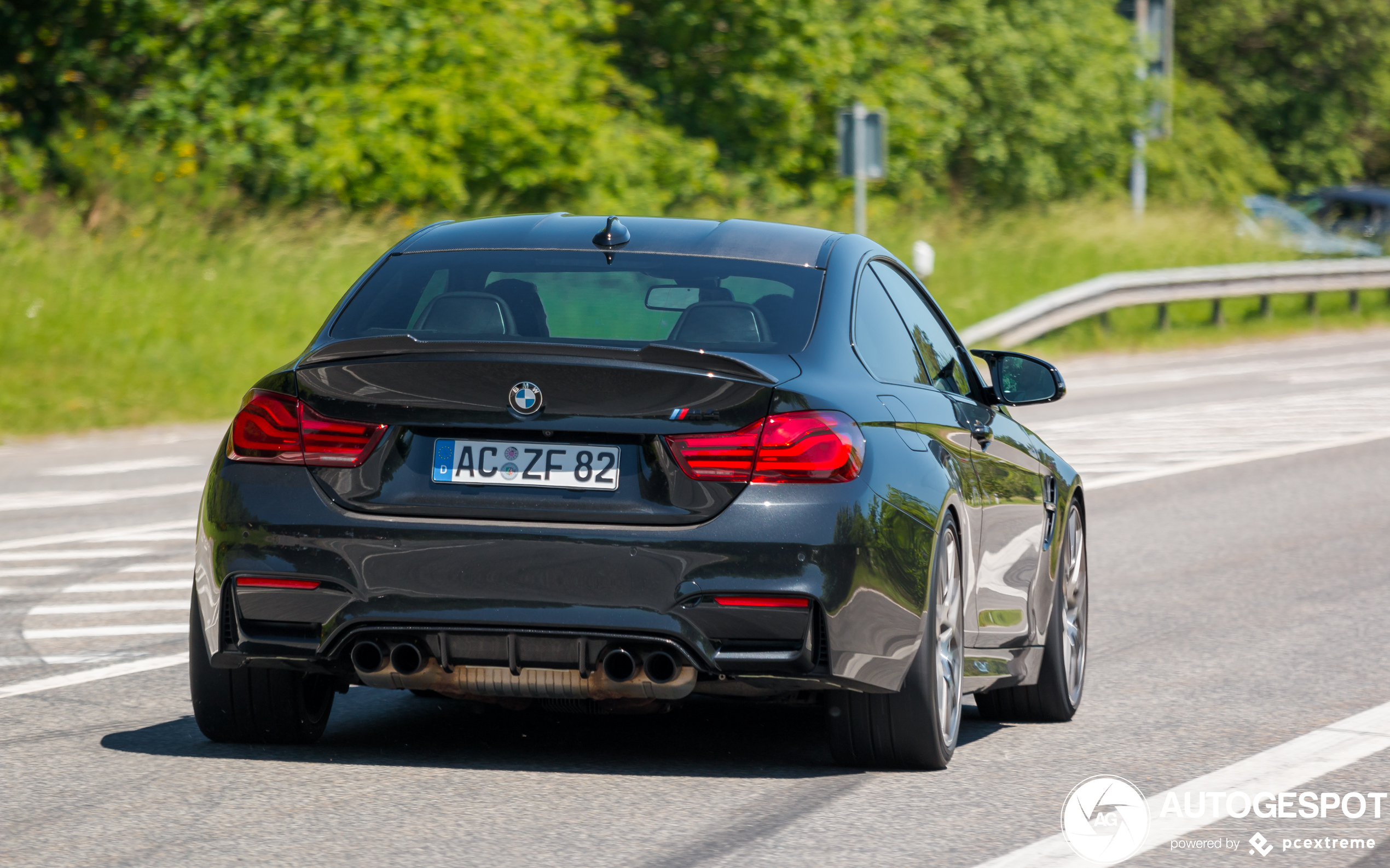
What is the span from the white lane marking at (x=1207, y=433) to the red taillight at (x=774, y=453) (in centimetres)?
885

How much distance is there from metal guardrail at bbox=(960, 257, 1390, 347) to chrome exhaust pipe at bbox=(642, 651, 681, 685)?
2022 cm

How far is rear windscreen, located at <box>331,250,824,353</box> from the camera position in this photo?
5.67 meters

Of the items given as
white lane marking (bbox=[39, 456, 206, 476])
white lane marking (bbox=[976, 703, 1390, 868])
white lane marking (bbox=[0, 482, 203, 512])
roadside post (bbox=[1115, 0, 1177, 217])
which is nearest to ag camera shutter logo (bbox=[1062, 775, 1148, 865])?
white lane marking (bbox=[976, 703, 1390, 868])

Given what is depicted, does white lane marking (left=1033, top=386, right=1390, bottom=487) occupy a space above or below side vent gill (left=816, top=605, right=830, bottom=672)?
below

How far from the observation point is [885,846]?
486 cm

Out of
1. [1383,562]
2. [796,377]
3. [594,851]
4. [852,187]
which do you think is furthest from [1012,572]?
[852,187]

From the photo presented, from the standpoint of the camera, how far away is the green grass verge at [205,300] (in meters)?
18.1

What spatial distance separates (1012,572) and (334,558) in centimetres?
218

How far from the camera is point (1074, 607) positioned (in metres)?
7.12

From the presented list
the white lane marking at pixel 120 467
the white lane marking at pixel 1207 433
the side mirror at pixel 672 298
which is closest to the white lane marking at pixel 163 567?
the white lane marking at pixel 120 467

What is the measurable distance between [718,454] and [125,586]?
4844 mm

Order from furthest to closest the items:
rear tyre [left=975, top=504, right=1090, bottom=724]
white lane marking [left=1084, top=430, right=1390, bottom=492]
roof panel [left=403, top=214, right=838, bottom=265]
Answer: white lane marking [left=1084, top=430, right=1390, bottom=492]
rear tyre [left=975, top=504, right=1090, bottom=724]
roof panel [left=403, top=214, right=838, bottom=265]

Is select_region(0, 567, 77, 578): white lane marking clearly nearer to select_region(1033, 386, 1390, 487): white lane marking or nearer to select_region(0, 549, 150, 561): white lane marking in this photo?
select_region(0, 549, 150, 561): white lane marking

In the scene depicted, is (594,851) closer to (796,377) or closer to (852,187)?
(796,377)
